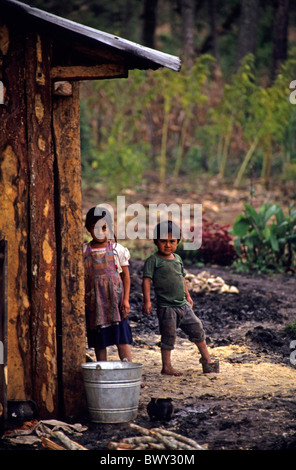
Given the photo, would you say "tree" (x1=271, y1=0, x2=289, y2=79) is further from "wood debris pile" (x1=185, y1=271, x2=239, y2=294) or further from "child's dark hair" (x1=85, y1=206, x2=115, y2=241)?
"child's dark hair" (x1=85, y1=206, x2=115, y2=241)

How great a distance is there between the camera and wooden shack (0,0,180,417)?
476 cm

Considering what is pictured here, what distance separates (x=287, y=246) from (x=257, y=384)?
5.16 metres

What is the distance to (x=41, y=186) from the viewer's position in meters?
4.82

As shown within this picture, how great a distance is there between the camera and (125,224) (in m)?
A: 13.4

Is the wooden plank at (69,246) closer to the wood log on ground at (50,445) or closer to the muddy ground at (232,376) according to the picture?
the muddy ground at (232,376)

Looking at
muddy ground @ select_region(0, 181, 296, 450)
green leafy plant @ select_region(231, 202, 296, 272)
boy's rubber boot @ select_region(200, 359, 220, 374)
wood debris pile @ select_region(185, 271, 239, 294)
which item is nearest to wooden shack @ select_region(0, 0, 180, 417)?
muddy ground @ select_region(0, 181, 296, 450)

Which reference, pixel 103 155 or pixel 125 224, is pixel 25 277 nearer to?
pixel 125 224

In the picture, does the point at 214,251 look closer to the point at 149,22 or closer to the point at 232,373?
the point at 232,373

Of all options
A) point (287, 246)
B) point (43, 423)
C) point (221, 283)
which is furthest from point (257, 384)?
point (287, 246)

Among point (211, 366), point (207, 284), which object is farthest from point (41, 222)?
point (207, 284)

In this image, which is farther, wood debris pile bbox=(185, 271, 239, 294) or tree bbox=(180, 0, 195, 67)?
tree bbox=(180, 0, 195, 67)

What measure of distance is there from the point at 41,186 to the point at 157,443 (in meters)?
1.86

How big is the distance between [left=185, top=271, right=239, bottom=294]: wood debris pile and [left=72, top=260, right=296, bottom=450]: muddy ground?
2.9 inches
